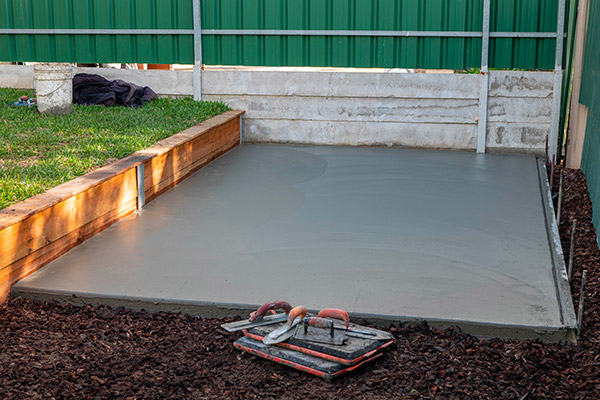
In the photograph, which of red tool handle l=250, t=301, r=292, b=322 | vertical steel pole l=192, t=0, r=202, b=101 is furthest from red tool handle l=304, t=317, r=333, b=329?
vertical steel pole l=192, t=0, r=202, b=101

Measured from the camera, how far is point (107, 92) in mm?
9016

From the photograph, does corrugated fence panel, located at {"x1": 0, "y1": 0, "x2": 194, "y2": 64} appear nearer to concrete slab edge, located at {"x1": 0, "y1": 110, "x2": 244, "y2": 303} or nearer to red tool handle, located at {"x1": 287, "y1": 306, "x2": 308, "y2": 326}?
concrete slab edge, located at {"x1": 0, "y1": 110, "x2": 244, "y2": 303}

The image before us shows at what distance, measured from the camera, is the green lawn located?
5.14m

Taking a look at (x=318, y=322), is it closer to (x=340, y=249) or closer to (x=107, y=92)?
(x=340, y=249)

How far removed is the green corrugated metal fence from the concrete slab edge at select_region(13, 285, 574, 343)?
18.8 feet

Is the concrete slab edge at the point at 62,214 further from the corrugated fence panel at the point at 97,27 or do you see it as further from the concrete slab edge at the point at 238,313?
the corrugated fence panel at the point at 97,27

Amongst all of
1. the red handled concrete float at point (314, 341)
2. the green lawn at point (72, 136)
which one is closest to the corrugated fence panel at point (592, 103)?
the red handled concrete float at point (314, 341)

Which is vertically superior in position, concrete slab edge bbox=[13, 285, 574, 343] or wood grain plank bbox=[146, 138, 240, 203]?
wood grain plank bbox=[146, 138, 240, 203]

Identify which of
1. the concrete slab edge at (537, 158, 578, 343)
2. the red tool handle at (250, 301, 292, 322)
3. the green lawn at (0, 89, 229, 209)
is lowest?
the concrete slab edge at (537, 158, 578, 343)

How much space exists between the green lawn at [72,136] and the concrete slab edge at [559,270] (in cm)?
325

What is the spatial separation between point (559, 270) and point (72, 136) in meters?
4.62

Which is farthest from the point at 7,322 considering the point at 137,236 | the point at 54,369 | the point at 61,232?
the point at 137,236

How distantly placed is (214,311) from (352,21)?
Answer: 19.3ft

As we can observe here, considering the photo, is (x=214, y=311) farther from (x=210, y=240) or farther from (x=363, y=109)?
(x=363, y=109)
